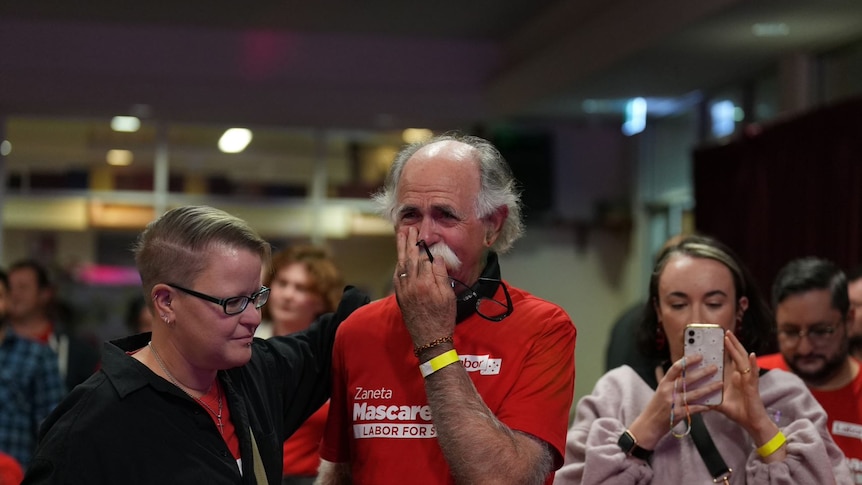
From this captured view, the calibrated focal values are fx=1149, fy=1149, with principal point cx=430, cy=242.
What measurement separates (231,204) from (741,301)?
750 cm

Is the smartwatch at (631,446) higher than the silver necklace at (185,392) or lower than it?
lower

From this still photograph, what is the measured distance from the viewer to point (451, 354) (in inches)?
90.0

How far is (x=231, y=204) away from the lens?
1003 centimetres

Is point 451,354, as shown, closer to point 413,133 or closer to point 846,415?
point 846,415

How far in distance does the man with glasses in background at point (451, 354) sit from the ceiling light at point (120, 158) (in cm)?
769

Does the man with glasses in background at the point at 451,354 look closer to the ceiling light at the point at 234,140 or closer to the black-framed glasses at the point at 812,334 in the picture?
the black-framed glasses at the point at 812,334

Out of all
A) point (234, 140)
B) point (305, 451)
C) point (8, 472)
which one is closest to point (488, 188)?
point (305, 451)

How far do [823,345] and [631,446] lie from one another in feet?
4.10

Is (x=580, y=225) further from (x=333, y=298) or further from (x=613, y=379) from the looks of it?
(x=613, y=379)

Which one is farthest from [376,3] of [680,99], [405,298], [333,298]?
[405,298]

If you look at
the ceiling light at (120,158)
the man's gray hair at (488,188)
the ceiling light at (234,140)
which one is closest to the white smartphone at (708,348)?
the man's gray hair at (488,188)

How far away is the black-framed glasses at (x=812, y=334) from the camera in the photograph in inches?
147

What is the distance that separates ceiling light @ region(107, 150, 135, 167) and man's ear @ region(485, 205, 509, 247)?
25.7 feet

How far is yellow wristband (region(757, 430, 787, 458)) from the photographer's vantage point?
2.71 metres
